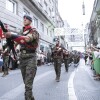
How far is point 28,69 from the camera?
524cm

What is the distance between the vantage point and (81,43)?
9031cm

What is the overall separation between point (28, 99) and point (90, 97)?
1.97 meters

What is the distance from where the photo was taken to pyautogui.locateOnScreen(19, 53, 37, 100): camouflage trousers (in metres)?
5.16

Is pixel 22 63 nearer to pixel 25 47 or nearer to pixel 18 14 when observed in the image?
pixel 25 47

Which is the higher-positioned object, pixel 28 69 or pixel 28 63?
pixel 28 63

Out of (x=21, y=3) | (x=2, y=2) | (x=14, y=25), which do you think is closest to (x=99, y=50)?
(x=2, y=2)

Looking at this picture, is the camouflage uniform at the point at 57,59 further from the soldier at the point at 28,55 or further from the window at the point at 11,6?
the window at the point at 11,6

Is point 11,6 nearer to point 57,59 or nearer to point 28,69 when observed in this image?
point 57,59

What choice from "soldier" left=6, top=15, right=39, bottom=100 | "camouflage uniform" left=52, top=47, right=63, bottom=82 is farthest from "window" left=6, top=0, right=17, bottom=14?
"soldier" left=6, top=15, right=39, bottom=100

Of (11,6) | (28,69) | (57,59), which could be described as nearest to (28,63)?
(28,69)

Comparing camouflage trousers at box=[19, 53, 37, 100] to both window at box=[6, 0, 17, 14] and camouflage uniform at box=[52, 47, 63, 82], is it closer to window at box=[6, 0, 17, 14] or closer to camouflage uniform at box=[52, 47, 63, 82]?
camouflage uniform at box=[52, 47, 63, 82]

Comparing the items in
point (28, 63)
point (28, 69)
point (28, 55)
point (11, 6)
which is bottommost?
point (28, 69)

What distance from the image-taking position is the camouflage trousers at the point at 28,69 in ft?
16.9

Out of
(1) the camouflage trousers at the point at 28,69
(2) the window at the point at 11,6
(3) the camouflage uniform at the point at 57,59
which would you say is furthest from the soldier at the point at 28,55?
(2) the window at the point at 11,6
